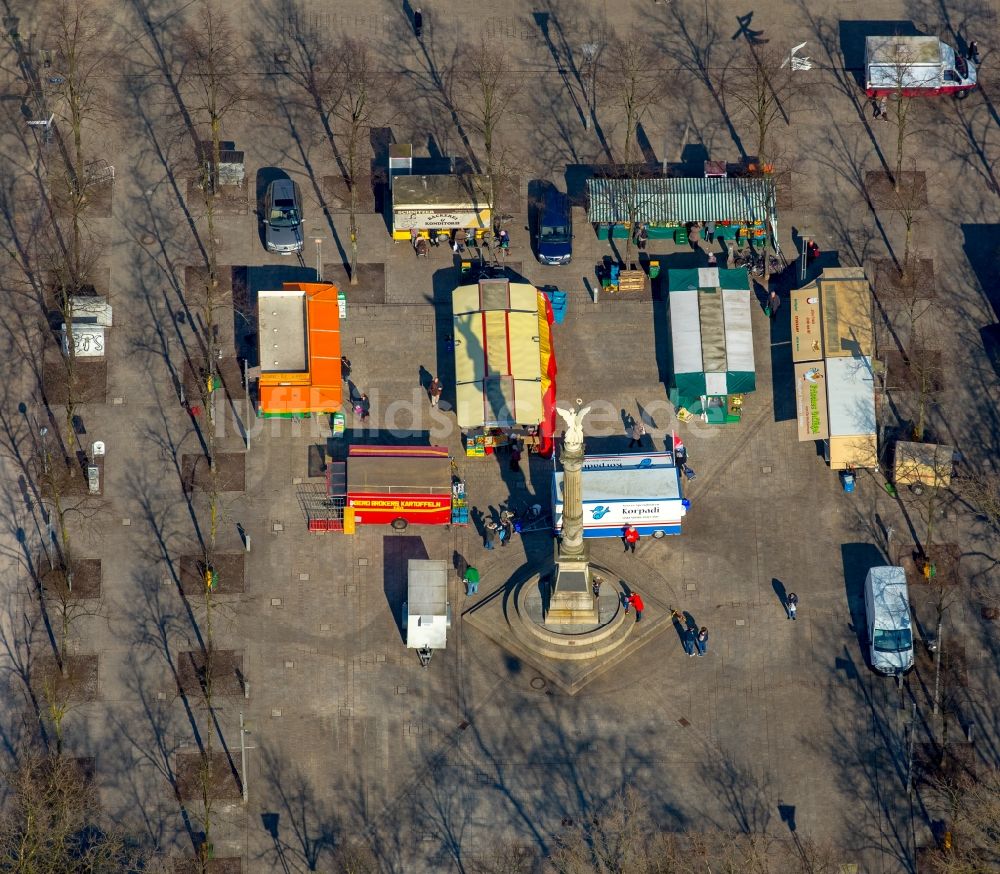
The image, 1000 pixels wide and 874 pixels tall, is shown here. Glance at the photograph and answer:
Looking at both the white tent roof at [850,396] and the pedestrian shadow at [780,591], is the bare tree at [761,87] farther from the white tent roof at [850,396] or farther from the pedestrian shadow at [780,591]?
the pedestrian shadow at [780,591]

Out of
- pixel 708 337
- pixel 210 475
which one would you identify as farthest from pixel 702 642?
pixel 210 475

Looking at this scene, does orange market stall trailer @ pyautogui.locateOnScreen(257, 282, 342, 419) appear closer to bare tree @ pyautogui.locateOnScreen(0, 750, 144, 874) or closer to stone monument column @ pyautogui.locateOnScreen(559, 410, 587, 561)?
stone monument column @ pyautogui.locateOnScreen(559, 410, 587, 561)

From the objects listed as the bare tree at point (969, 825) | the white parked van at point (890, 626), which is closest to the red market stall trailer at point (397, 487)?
the white parked van at point (890, 626)

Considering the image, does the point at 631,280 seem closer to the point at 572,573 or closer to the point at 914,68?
the point at 572,573

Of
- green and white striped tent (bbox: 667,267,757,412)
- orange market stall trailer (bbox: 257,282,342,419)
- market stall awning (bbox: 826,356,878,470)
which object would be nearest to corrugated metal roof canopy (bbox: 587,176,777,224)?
green and white striped tent (bbox: 667,267,757,412)

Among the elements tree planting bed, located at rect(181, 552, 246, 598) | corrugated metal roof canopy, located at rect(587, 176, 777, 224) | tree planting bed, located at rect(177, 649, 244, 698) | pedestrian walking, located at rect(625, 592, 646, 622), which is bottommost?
tree planting bed, located at rect(177, 649, 244, 698)

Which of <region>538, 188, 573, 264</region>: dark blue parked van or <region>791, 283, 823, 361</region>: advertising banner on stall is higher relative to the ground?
<region>538, 188, 573, 264</region>: dark blue parked van
